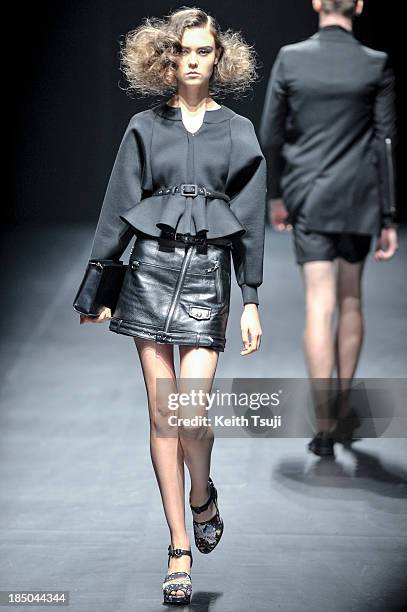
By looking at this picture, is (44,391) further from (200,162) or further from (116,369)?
(200,162)

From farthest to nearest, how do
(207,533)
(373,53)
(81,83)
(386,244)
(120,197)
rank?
(81,83) < (386,244) < (373,53) < (207,533) < (120,197)

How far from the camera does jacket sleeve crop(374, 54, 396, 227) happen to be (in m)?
5.53

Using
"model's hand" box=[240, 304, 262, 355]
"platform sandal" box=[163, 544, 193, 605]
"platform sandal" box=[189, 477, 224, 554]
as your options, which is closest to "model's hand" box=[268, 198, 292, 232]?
"model's hand" box=[240, 304, 262, 355]

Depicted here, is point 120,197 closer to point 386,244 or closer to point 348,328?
point 386,244

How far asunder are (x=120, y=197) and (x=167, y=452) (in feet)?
2.42

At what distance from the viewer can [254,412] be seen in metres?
5.56

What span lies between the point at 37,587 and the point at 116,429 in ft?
4.92

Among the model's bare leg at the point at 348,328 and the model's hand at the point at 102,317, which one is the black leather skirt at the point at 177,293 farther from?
the model's bare leg at the point at 348,328

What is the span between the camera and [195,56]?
463 centimetres

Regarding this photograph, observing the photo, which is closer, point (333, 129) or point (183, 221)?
point (183, 221)

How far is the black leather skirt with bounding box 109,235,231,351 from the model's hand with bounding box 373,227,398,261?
1.17 meters

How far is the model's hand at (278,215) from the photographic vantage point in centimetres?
566

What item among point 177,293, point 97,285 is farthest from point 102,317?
point 177,293

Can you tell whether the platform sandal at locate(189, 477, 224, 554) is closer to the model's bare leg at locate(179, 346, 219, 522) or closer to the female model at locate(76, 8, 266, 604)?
the model's bare leg at locate(179, 346, 219, 522)
